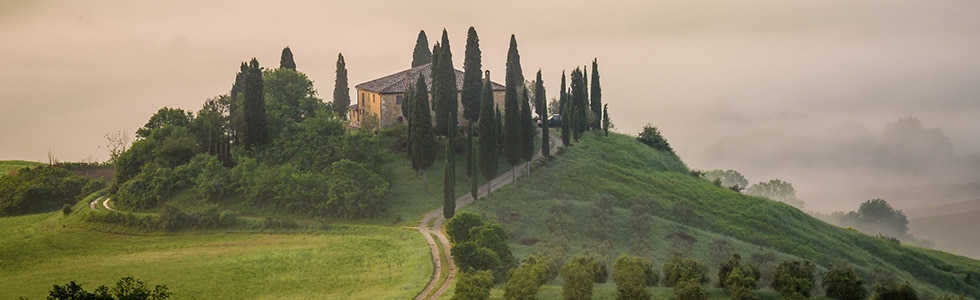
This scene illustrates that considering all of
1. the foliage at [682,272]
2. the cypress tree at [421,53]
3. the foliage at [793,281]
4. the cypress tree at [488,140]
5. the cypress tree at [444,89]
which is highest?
the cypress tree at [421,53]

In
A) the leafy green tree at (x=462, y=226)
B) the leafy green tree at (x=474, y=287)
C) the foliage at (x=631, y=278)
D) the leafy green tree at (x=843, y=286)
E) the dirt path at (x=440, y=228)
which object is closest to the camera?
the leafy green tree at (x=474, y=287)

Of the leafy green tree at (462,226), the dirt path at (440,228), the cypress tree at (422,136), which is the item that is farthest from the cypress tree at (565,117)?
the leafy green tree at (462,226)

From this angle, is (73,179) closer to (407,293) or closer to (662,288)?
(407,293)

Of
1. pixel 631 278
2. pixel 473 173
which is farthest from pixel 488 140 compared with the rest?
pixel 631 278

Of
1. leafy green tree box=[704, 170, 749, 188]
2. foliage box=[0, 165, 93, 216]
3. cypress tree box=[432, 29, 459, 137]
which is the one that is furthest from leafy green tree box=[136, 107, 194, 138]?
leafy green tree box=[704, 170, 749, 188]

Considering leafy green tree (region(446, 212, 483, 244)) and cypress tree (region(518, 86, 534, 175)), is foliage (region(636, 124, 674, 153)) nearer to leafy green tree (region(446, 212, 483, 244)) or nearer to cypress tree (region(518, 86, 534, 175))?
cypress tree (region(518, 86, 534, 175))

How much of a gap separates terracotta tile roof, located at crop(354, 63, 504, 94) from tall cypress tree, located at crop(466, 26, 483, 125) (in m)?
3.51

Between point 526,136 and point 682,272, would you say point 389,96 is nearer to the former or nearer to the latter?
point 526,136

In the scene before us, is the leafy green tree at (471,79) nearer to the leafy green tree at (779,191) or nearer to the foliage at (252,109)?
the foliage at (252,109)

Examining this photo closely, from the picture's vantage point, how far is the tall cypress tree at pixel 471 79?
9012cm

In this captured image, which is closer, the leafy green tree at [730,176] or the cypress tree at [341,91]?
the cypress tree at [341,91]

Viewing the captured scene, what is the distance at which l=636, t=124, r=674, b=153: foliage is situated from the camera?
362ft

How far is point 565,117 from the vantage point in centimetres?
9269

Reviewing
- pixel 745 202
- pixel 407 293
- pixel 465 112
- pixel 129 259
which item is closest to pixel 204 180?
pixel 129 259
